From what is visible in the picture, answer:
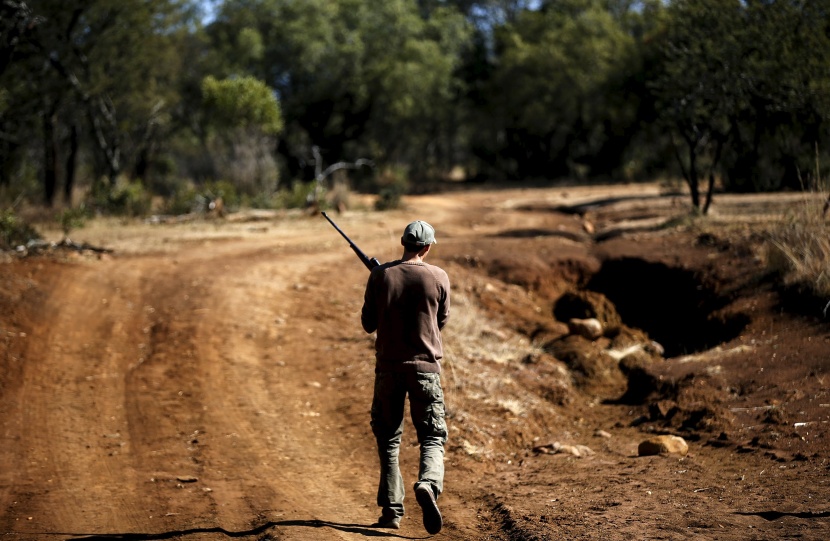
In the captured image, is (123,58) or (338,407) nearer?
(338,407)

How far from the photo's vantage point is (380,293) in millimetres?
5266

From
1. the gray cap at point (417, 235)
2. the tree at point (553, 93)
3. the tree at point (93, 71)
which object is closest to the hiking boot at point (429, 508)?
the gray cap at point (417, 235)

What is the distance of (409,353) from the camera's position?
5230 mm

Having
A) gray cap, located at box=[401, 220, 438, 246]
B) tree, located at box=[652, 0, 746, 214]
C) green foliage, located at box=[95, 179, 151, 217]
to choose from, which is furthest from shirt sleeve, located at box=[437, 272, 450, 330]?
green foliage, located at box=[95, 179, 151, 217]

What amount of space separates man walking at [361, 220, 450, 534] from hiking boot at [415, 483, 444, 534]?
0.56 feet

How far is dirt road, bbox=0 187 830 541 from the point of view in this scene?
18.2 ft

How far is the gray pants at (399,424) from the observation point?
17.1 feet

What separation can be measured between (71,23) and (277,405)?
51.2 ft

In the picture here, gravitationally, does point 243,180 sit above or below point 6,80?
below

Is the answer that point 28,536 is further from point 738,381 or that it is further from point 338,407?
point 738,381

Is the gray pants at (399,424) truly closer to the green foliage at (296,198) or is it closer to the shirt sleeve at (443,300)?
the shirt sleeve at (443,300)

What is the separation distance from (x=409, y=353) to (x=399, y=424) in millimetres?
462

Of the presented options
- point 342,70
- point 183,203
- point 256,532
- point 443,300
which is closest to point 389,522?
point 256,532

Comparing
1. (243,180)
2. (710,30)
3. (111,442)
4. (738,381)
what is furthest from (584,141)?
(111,442)
